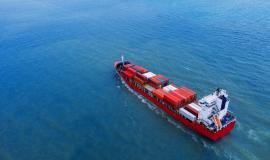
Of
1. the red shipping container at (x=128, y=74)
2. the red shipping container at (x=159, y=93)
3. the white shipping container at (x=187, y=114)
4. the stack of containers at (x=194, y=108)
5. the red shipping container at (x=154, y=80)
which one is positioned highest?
the red shipping container at (x=154, y=80)

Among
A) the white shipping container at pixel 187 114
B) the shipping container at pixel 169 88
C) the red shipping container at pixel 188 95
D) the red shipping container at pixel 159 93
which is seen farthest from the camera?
the shipping container at pixel 169 88

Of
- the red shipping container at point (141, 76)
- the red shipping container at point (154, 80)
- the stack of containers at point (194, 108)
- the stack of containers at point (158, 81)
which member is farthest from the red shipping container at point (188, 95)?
the red shipping container at point (141, 76)

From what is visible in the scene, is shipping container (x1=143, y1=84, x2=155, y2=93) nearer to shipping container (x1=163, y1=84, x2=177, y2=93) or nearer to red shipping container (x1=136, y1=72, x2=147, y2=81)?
red shipping container (x1=136, y1=72, x2=147, y2=81)

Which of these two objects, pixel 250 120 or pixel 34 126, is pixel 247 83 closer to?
pixel 250 120

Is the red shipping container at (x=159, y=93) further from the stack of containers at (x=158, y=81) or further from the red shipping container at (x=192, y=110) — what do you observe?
the red shipping container at (x=192, y=110)

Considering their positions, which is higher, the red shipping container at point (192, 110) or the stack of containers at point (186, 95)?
the stack of containers at point (186, 95)

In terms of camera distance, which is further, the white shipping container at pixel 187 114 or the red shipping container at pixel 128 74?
the red shipping container at pixel 128 74
